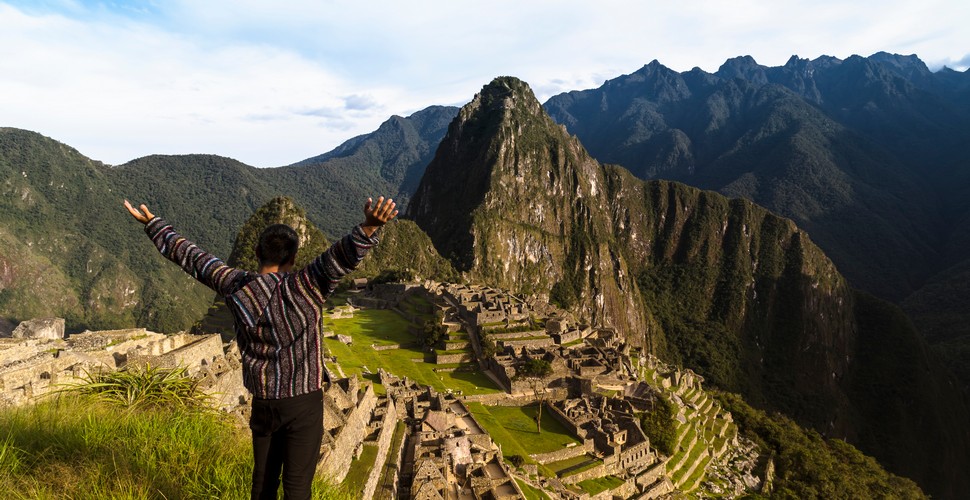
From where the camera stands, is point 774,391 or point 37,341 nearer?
point 37,341

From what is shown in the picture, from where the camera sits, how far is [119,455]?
5688 millimetres

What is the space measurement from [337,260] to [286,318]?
0.63 metres

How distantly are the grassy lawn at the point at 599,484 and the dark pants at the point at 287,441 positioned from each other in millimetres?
23517

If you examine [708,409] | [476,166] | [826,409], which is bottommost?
[826,409]

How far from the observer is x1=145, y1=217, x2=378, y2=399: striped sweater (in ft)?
13.9

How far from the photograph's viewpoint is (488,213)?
175875mm

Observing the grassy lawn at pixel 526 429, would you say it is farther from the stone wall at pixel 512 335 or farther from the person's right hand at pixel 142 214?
the person's right hand at pixel 142 214

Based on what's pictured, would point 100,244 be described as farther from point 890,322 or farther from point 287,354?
point 890,322

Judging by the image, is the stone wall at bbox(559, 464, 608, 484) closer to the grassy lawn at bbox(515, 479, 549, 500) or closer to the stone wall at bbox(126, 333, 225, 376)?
the grassy lawn at bbox(515, 479, 549, 500)

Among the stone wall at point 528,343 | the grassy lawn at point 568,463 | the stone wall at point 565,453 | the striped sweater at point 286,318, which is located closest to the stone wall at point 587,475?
the grassy lawn at point 568,463

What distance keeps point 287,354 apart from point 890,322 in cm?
22595

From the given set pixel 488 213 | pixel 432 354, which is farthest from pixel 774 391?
pixel 432 354

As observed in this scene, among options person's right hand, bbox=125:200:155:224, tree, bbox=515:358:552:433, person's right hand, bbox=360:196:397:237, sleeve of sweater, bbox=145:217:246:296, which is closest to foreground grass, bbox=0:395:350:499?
sleeve of sweater, bbox=145:217:246:296

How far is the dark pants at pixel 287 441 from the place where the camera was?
4.34m
